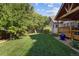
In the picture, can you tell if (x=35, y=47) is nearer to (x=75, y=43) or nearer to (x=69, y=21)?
(x=75, y=43)

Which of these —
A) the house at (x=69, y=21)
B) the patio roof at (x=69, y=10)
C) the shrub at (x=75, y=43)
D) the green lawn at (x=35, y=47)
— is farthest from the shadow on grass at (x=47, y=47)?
the patio roof at (x=69, y=10)

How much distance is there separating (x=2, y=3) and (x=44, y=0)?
1305 millimetres

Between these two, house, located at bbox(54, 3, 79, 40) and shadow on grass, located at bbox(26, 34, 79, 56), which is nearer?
shadow on grass, located at bbox(26, 34, 79, 56)

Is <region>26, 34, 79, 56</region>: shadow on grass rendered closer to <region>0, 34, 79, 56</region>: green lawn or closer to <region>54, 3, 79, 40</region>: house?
<region>0, 34, 79, 56</region>: green lawn

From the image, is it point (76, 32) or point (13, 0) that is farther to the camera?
point (76, 32)

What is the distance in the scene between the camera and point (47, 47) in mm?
7406

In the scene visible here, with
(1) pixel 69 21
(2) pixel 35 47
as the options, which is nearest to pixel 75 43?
(2) pixel 35 47

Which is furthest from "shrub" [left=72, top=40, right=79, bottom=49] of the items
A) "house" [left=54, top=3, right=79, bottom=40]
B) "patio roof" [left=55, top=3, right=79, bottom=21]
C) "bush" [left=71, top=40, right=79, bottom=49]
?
"patio roof" [left=55, top=3, right=79, bottom=21]

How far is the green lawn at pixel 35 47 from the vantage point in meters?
6.97

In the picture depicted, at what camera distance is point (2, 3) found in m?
7.42

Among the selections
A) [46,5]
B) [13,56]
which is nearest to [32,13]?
[46,5]

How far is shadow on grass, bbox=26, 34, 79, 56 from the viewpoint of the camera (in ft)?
22.8

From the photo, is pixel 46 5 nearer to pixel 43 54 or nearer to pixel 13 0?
pixel 13 0

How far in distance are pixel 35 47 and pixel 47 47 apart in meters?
0.37
